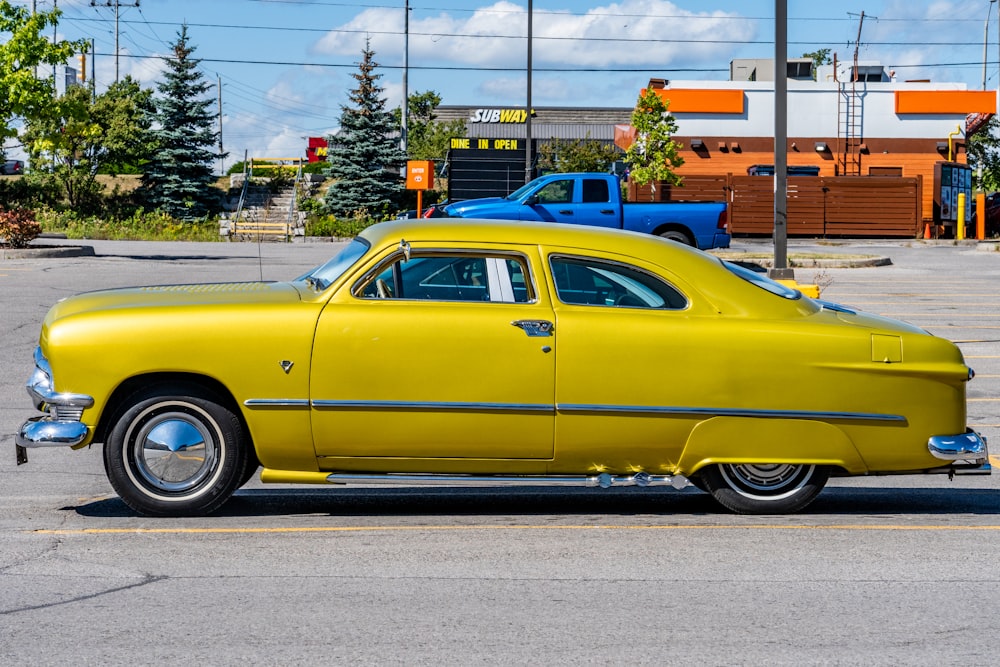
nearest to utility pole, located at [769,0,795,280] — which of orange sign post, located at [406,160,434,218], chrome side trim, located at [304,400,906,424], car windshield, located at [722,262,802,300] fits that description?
car windshield, located at [722,262,802,300]

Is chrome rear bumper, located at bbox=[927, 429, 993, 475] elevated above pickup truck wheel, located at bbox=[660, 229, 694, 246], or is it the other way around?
pickup truck wheel, located at bbox=[660, 229, 694, 246]

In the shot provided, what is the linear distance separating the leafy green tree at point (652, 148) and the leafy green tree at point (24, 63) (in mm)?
24400

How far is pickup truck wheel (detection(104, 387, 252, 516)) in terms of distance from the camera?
663cm

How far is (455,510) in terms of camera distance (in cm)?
724

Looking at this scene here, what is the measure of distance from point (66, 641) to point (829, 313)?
4473mm

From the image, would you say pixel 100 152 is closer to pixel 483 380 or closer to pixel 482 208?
pixel 482 208

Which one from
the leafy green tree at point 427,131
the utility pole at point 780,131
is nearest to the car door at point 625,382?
the utility pole at point 780,131

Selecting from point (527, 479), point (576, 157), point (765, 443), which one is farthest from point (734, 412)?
point (576, 157)

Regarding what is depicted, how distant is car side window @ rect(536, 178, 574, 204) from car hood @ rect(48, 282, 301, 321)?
19.3 m

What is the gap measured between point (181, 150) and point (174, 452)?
48.9m

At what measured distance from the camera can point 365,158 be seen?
179 feet

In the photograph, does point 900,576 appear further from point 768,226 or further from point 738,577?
point 768,226

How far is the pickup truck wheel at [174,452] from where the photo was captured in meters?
6.63

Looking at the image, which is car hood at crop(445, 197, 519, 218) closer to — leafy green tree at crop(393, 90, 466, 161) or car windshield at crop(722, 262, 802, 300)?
car windshield at crop(722, 262, 802, 300)
